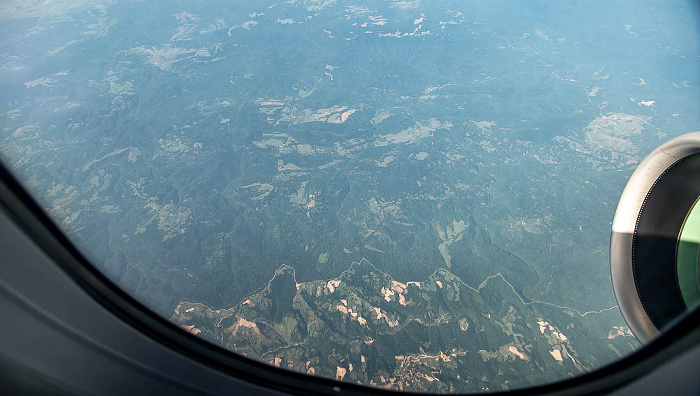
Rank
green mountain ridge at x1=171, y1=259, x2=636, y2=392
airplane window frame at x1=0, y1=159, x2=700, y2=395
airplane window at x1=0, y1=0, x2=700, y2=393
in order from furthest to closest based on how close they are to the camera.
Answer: airplane window at x1=0, y1=0, x2=700, y2=393
green mountain ridge at x1=171, y1=259, x2=636, y2=392
airplane window frame at x1=0, y1=159, x2=700, y2=395

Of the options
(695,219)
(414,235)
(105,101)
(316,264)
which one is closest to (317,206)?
(316,264)

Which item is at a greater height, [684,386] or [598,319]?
[684,386]

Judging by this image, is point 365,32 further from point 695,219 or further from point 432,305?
point 695,219

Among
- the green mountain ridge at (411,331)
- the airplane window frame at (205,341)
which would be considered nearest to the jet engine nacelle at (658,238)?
the airplane window frame at (205,341)

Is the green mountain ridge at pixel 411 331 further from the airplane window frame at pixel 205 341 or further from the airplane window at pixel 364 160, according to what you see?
the airplane window frame at pixel 205 341

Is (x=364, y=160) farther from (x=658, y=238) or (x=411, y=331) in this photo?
(x=658, y=238)

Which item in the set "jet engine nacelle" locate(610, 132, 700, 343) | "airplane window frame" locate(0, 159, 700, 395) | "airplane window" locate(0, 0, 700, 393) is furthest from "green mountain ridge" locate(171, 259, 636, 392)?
"airplane window frame" locate(0, 159, 700, 395)

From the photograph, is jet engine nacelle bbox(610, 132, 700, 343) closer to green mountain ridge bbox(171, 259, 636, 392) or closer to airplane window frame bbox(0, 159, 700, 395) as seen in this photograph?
airplane window frame bbox(0, 159, 700, 395)
